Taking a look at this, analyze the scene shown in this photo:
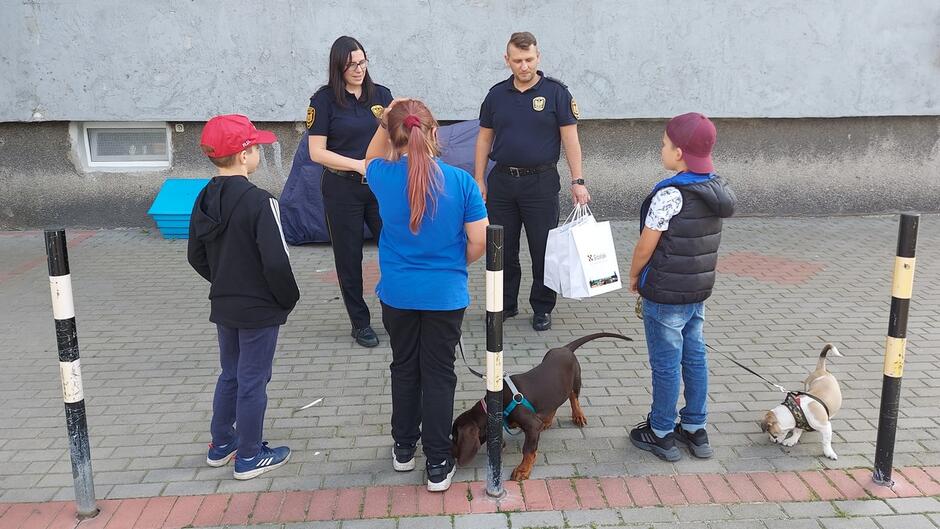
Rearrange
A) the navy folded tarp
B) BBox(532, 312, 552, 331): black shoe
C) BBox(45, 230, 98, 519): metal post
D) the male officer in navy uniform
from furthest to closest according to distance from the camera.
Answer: the navy folded tarp
BBox(532, 312, 552, 331): black shoe
the male officer in navy uniform
BBox(45, 230, 98, 519): metal post

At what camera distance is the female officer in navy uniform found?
4832mm

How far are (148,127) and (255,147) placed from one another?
5944 millimetres

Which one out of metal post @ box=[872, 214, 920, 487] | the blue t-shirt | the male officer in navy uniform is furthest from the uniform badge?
metal post @ box=[872, 214, 920, 487]

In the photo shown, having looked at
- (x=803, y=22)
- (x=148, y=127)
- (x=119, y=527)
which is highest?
(x=803, y=22)

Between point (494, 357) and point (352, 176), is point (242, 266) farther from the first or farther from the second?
point (352, 176)

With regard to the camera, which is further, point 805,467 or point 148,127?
point 148,127

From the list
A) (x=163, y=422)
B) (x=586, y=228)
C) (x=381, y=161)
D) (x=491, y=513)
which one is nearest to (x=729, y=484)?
(x=491, y=513)

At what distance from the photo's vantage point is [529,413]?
3506 mm

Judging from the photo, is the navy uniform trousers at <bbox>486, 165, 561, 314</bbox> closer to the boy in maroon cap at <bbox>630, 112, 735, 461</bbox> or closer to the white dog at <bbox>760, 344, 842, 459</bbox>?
the boy in maroon cap at <bbox>630, 112, 735, 461</bbox>

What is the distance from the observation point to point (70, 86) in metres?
8.15

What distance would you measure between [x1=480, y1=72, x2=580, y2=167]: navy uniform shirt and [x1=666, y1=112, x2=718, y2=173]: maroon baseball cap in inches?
72.8

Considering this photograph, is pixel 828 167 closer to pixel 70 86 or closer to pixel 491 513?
pixel 491 513

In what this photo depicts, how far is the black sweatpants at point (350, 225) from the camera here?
5.02 m

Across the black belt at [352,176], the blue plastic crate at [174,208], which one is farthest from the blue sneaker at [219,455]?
the blue plastic crate at [174,208]
